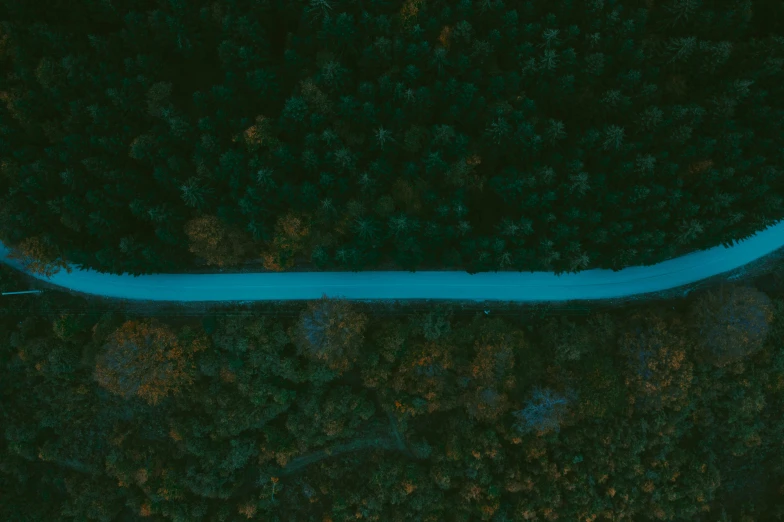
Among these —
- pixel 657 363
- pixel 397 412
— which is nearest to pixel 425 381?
pixel 397 412

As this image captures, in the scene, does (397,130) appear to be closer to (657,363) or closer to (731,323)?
(657,363)

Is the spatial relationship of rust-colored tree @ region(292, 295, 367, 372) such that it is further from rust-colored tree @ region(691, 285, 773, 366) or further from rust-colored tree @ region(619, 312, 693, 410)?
rust-colored tree @ region(691, 285, 773, 366)

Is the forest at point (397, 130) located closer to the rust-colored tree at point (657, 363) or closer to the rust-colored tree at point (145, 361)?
the rust-colored tree at point (145, 361)

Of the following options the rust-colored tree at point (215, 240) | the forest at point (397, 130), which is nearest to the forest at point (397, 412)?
the rust-colored tree at point (215, 240)

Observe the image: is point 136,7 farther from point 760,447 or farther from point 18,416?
point 760,447

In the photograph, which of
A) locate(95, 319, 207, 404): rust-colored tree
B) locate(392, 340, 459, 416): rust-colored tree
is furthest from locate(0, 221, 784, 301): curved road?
locate(392, 340, 459, 416): rust-colored tree

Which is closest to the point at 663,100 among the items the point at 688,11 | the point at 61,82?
the point at 688,11
